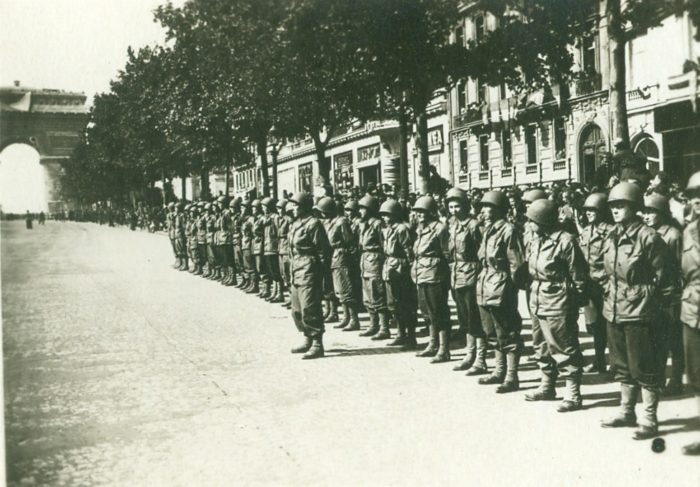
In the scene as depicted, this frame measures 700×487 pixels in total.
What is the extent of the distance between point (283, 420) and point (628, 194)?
3.33m

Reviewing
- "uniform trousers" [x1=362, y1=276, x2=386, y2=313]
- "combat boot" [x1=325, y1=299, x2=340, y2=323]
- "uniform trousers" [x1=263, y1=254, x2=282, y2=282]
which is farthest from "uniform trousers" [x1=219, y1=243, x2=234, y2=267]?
"uniform trousers" [x1=362, y1=276, x2=386, y2=313]

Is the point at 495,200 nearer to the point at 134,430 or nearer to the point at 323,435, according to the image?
the point at 323,435

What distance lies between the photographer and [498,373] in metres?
8.16

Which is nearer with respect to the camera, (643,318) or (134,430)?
(643,318)

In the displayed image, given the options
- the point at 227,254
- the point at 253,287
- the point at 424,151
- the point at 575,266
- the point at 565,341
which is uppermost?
the point at 424,151

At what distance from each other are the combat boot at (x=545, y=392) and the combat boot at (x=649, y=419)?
4.29 feet

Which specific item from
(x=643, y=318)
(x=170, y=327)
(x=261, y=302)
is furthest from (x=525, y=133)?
(x=643, y=318)

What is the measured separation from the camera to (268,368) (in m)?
9.18

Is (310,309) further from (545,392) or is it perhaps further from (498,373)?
(545,392)

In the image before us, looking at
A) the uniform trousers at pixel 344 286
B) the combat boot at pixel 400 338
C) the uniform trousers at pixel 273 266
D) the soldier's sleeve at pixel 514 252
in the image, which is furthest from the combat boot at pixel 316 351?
the uniform trousers at pixel 273 266

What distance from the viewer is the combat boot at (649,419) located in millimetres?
6059

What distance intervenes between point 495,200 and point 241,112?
1621 cm

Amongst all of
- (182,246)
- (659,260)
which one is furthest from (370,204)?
(182,246)

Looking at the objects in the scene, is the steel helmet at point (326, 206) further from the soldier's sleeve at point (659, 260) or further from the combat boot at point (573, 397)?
the soldier's sleeve at point (659, 260)
